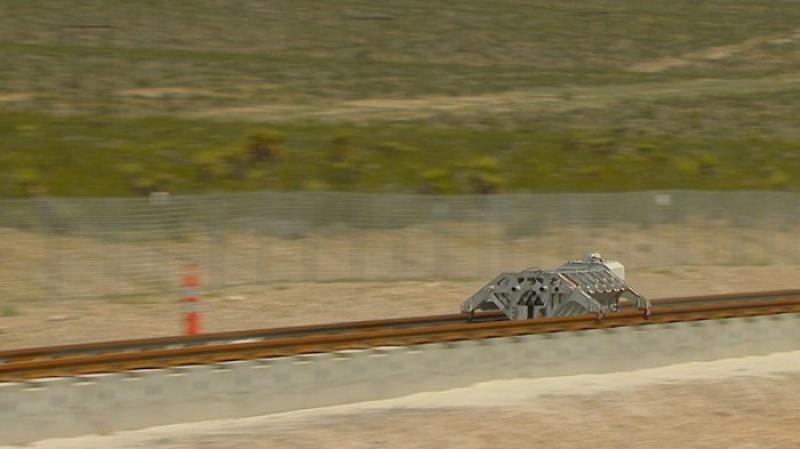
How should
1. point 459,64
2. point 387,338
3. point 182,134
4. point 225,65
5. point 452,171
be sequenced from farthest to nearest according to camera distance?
1. point 459,64
2. point 225,65
3. point 182,134
4. point 452,171
5. point 387,338

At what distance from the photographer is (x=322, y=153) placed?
4522cm

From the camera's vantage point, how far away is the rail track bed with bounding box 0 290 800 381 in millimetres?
16094

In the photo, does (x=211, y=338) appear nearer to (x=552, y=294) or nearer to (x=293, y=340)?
(x=293, y=340)

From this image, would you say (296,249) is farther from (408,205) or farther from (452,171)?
(452,171)

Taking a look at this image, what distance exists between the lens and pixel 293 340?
1812 centimetres

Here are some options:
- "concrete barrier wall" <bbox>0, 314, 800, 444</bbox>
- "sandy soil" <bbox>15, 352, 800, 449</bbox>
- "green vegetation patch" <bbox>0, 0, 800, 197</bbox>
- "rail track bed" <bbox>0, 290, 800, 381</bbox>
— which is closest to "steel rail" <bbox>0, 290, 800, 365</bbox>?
"rail track bed" <bbox>0, 290, 800, 381</bbox>

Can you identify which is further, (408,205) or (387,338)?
(408,205)

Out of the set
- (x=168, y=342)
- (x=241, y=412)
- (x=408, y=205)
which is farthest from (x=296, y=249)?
(x=241, y=412)

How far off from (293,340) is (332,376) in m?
1.34

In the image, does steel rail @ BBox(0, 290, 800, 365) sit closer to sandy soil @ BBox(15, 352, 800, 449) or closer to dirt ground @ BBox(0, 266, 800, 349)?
sandy soil @ BBox(15, 352, 800, 449)

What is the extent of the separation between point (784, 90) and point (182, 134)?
3178cm

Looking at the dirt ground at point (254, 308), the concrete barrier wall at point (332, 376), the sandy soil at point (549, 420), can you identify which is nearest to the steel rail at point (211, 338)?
the concrete barrier wall at point (332, 376)

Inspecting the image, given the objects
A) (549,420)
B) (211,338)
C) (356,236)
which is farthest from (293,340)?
(356,236)

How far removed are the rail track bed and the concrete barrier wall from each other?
1.76 ft
